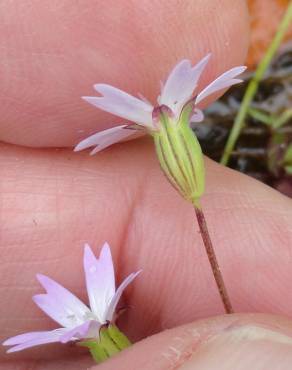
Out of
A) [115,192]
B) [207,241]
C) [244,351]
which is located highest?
[115,192]

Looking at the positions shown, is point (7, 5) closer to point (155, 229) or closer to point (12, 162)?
point (12, 162)

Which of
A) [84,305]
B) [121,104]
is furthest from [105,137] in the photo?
[84,305]

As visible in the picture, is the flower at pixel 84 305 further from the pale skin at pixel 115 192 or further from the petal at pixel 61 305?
the pale skin at pixel 115 192

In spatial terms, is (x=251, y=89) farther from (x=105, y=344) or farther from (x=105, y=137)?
(x=105, y=344)

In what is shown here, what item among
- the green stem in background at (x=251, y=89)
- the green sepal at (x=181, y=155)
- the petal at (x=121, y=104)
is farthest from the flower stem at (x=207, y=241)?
the green stem in background at (x=251, y=89)

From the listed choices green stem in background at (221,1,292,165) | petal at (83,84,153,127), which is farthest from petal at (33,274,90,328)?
green stem in background at (221,1,292,165)

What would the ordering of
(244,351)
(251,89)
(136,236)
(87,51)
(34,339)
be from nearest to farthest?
(244,351)
(34,339)
(87,51)
(136,236)
(251,89)

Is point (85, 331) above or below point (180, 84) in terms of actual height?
below

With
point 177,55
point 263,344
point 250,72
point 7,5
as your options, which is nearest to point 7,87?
point 7,5
